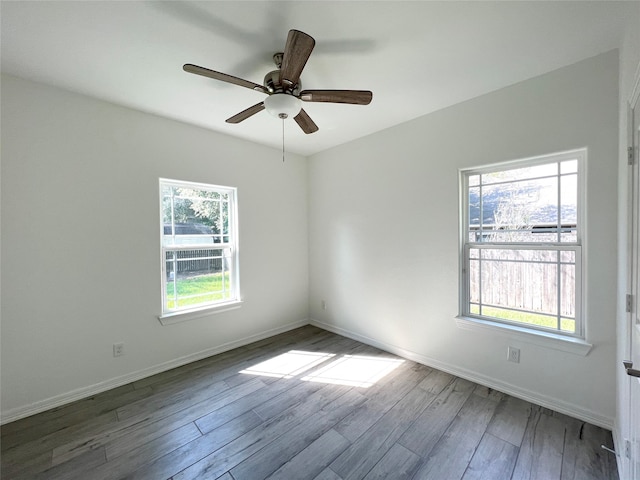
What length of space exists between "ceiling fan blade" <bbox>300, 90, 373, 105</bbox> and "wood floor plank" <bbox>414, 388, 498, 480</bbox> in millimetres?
2333

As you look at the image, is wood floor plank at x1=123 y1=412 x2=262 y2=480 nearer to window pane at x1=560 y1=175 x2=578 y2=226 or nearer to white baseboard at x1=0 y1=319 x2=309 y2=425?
white baseboard at x1=0 y1=319 x2=309 y2=425

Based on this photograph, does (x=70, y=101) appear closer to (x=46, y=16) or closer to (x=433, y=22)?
(x=46, y=16)

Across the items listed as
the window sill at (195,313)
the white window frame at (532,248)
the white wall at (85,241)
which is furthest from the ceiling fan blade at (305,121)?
the window sill at (195,313)

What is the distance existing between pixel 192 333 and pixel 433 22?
3.38m

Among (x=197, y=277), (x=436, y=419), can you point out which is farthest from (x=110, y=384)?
(x=436, y=419)

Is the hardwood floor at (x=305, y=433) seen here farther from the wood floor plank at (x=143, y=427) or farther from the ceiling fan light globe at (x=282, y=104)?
the ceiling fan light globe at (x=282, y=104)

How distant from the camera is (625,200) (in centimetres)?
144

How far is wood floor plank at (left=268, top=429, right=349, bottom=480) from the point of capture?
1477 millimetres

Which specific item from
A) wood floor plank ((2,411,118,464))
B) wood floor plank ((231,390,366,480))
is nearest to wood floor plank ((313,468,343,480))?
wood floor plank ((231,390,366,480))

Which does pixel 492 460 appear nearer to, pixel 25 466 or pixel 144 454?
pixel 144 454

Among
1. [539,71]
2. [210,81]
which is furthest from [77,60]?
[539,71]

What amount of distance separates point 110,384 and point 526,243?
386 centimetres

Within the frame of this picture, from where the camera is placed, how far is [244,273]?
10.7 ft

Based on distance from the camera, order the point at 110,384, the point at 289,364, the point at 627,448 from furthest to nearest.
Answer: the point at 289,364 → the point at 110,384 → the point at 627,448
